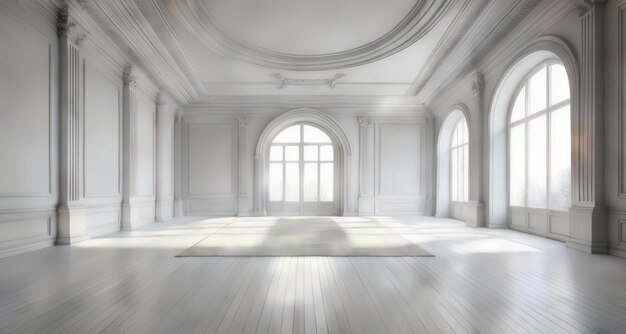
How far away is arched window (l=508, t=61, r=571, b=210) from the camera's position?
6246 millimetres

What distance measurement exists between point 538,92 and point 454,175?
15.2ft

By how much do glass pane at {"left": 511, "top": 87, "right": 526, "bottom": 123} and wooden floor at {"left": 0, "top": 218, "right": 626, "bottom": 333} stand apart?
3335 mm

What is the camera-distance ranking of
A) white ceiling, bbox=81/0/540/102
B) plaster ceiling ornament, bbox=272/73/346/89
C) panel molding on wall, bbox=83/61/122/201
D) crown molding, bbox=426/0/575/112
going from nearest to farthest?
crown molding, bbox=426/0/575/112, white ceiling, bbox=81/0/540/102, panel molding on wall, bbox=83/61/122/201, plaster ceiling ornament, bbox=272/73/346/89

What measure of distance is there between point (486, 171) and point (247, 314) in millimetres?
7184

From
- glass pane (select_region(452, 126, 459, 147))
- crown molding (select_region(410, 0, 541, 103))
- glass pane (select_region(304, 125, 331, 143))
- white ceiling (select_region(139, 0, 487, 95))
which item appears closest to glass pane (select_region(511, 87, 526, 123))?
crown molding (select_region(410, 0, 541, 103))

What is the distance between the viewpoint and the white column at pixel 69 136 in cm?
595

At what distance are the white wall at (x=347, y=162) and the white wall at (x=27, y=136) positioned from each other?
6307 mm

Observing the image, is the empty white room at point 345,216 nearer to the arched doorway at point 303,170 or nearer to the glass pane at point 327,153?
the arched doorway at point 303,170

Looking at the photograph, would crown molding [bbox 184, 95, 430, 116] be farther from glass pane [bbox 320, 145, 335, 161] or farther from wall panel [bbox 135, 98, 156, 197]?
wall panel [bbox 135, 98, 156, 197]

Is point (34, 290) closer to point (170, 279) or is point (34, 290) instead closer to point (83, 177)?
point (170, 279)

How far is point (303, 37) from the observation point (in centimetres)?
790

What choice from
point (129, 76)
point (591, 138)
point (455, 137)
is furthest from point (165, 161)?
point (591, 138)

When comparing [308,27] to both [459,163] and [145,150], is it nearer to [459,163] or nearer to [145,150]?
[145,150]

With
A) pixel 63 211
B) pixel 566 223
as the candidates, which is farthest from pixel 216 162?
pixel 566 223
